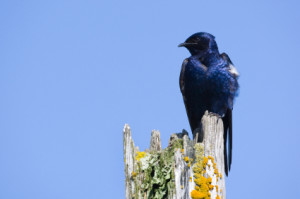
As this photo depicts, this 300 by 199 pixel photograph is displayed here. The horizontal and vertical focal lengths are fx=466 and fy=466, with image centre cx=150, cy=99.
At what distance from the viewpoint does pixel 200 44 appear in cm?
720

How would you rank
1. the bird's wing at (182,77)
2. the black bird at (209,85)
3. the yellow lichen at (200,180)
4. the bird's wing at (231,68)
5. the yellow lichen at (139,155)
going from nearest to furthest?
the yellow lichen at (200,180)
the yellow lichen at (139,155)
the black bird at (209,85)
the bird's wing at (231,68)
the bird's wing at (182,77)

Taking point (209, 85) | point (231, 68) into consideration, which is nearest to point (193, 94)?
point (209, 85)

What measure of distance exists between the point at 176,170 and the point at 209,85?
3.00 m

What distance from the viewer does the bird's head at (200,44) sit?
7098 millimetres

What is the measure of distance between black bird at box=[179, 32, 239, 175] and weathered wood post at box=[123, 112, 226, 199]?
2.48 m

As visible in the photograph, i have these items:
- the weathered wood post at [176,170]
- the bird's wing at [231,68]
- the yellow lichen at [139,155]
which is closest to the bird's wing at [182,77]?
the bird's wing at [231,68]

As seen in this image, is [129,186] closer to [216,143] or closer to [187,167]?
[187,167]

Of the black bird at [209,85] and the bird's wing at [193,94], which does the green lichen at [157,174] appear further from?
the bird's wing at [193,94]

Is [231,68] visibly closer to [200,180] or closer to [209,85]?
[209,85]

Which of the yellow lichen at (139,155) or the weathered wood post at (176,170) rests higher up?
the yellow lichen at (139,155)

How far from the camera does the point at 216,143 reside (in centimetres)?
416

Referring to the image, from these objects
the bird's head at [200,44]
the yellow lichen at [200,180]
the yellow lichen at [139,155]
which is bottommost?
the yellow lichen at [200,180]

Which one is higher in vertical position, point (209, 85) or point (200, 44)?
point (200, 44)

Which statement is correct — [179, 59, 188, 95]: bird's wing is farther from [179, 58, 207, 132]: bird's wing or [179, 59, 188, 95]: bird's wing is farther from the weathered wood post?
the weathered wood post
